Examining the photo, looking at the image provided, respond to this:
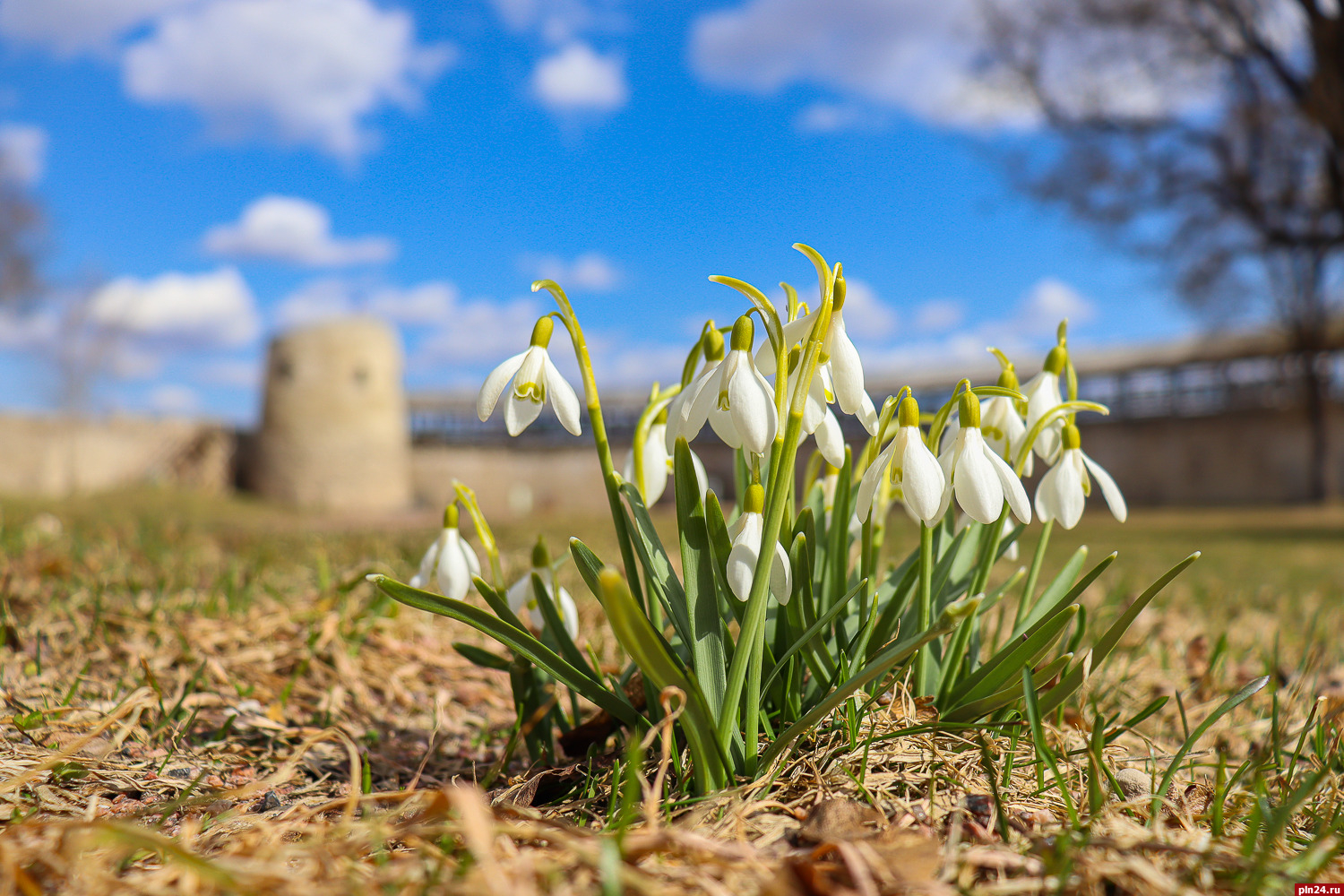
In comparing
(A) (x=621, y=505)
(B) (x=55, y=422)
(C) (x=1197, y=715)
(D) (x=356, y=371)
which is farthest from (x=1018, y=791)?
(B) (x=55, y=422)

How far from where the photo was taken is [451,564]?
4.39 feet

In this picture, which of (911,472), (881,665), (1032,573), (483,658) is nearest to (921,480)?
(911,472)

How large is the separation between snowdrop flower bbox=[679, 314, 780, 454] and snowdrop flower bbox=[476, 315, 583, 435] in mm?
164

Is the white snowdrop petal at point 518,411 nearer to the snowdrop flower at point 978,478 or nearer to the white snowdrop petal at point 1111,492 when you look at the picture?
the snowdrop flower at point 978,478

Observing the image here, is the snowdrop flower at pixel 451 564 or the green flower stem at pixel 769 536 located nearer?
the green flower stem at pixel 769 536

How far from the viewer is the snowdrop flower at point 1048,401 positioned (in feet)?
4.40

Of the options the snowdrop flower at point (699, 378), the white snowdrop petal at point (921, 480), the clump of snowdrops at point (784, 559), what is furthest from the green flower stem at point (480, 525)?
the white snowdrop petal at point (921, 480)

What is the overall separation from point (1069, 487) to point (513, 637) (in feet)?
2.77

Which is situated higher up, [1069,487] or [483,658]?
[1069,487]

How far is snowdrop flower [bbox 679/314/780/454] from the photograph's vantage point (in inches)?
38.2

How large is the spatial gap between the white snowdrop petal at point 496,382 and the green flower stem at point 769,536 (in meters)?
0.37

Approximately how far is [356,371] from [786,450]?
1725 centimetres

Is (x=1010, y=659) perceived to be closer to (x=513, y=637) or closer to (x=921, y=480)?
(x=921, y=480)

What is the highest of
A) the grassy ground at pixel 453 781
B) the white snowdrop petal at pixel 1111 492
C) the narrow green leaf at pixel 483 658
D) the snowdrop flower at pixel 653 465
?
the snowdrop flower at pixel 653 465
